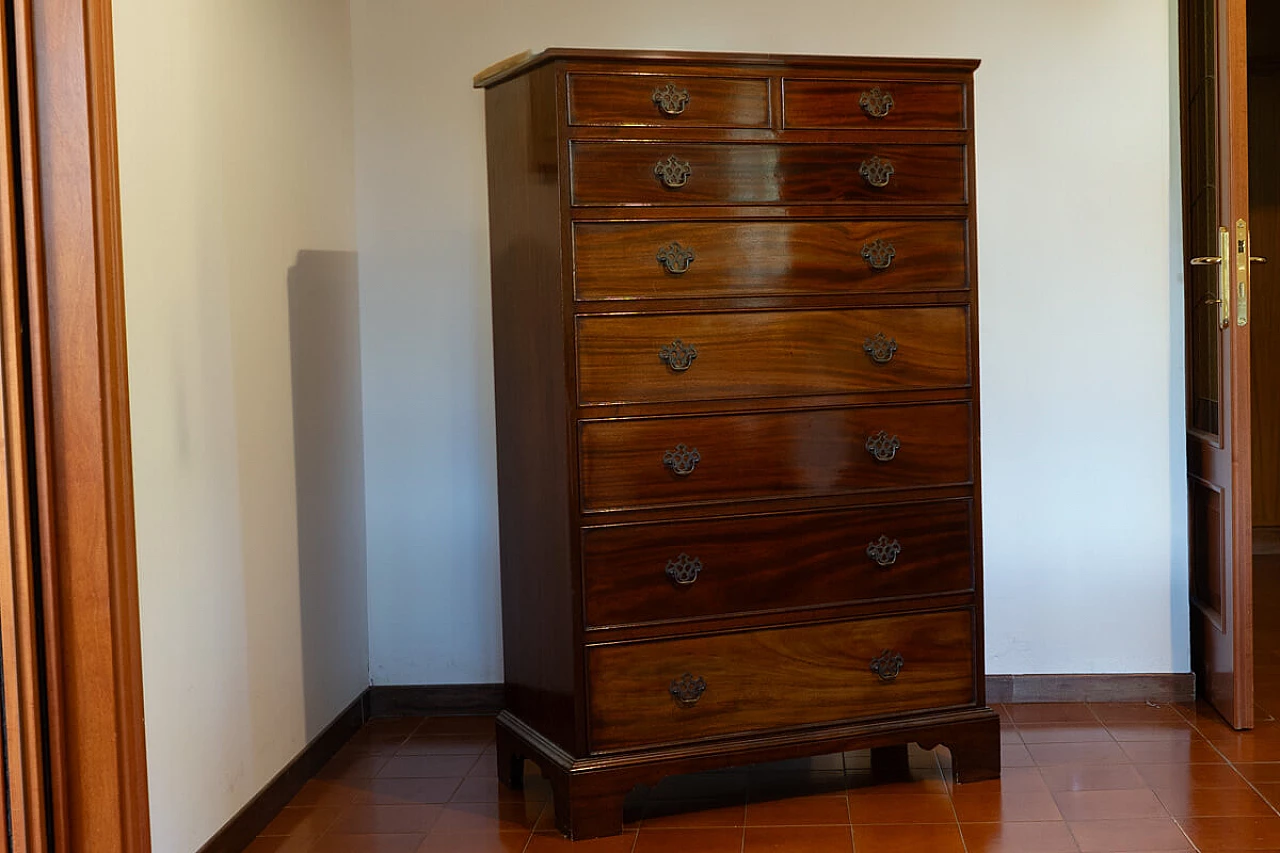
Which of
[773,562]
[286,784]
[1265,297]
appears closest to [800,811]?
[773,562]

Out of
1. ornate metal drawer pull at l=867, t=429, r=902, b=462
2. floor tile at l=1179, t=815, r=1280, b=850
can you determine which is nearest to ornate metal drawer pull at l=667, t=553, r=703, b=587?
ornate metal drawer pull at l=867, t=429, r=902, b=462

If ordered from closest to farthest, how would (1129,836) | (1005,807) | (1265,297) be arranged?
(1129,836) → (1005,807) → (1265,297)

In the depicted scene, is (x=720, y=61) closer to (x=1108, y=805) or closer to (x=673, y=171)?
(x=673, y=171)

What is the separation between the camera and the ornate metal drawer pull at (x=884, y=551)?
3.04 m

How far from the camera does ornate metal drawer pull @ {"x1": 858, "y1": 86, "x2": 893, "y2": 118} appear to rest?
2975 millimetres

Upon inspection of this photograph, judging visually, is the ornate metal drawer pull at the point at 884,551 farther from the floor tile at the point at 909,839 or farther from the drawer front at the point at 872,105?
the drawer front at the point at 872,105

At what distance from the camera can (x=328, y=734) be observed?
11.4 ft

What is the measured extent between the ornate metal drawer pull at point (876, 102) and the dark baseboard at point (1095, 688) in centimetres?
166

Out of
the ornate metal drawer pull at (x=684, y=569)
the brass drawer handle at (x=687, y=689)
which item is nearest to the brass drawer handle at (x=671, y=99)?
the ornate metal drawer pull at (x=684, y=569)

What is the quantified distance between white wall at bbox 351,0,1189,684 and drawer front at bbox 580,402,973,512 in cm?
76

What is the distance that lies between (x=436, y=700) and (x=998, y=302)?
193 centimetres

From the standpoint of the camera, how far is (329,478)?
3516 millimetres

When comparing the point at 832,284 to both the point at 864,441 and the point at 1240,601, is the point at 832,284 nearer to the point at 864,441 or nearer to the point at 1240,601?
the point at 864,441

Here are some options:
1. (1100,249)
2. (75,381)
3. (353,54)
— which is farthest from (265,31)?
(1100,249)
